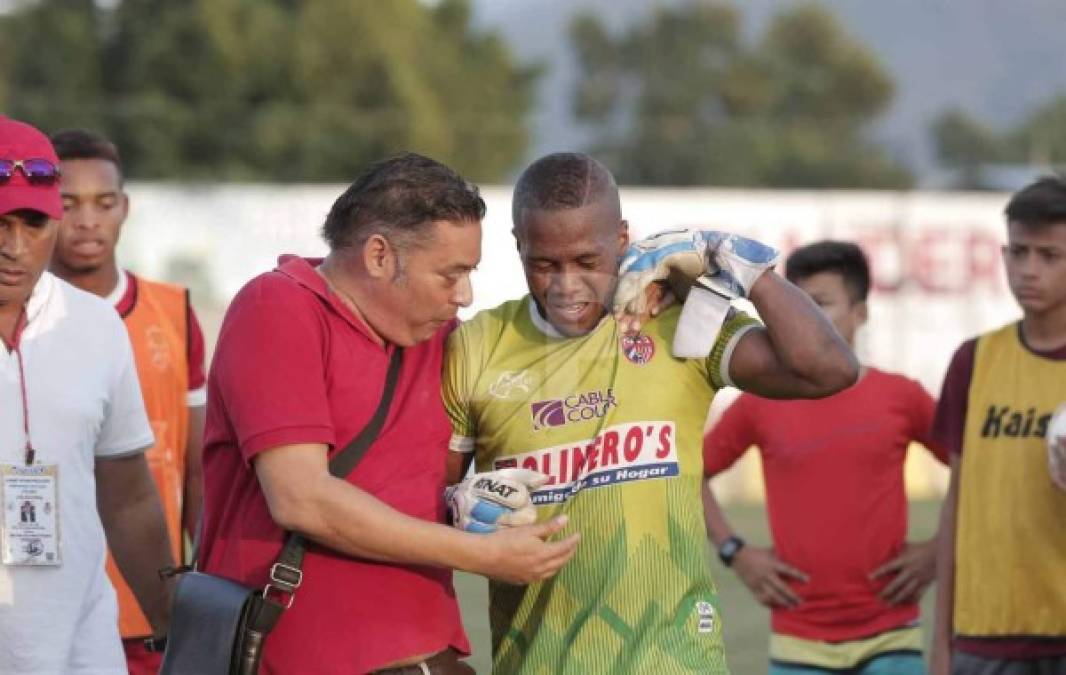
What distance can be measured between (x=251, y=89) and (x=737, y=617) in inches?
1156

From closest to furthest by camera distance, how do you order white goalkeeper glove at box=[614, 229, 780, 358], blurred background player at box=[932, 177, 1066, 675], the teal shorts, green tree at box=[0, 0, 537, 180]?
white goalkeeper glove at box=[614, 229, 780, 358]
blurred background player at box=[932, 177, 1066, 675]
the teal shorts
green tree at box=[0, 0, 537, 180]

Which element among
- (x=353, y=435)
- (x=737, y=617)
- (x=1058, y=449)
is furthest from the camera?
(x=737, y=617)

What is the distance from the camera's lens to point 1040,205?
652 centimetres

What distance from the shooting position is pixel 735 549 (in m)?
7.84


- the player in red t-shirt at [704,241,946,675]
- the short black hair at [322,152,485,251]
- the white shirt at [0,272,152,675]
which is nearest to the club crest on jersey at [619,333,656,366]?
the short black hair at [322,152,485,251]

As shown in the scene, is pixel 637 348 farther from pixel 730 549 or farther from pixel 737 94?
pixel 737 94

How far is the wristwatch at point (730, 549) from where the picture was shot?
25.7ft

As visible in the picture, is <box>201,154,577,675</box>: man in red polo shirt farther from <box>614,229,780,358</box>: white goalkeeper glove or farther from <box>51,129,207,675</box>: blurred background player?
<box>51,129,207,675</box>: blurred background player

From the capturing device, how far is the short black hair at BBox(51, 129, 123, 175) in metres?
7.02

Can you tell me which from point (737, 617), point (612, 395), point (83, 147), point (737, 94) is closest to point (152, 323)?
point (83, 147)

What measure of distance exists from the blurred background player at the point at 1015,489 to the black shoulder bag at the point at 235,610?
2.69m

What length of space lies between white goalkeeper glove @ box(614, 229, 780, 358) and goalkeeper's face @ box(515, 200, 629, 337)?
0.35 ft

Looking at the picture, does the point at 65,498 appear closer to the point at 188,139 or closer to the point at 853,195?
the point at 853,195

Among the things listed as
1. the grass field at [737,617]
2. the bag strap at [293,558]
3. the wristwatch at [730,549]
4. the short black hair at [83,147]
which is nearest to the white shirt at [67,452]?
the bag strap at [293,558]
